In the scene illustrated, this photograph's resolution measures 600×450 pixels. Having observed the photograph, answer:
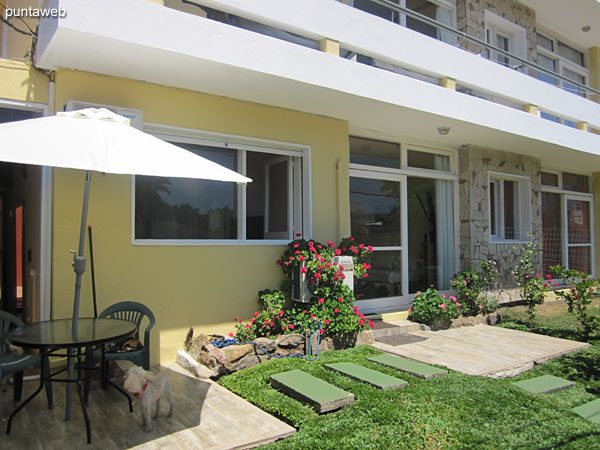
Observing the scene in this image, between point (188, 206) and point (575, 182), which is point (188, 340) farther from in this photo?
point (575, 182)

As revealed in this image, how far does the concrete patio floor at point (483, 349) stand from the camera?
501 centimetres

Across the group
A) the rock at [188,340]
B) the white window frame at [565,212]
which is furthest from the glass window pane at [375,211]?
the white window frame at [565,212]

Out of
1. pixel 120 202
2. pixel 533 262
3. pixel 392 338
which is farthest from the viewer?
pixel 533 262

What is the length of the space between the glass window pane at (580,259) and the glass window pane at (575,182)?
62.0 inches

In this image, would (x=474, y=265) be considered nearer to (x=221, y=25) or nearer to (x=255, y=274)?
(x=255, y=274)

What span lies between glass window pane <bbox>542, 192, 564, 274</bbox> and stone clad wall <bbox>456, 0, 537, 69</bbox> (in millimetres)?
3452

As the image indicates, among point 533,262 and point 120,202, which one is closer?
point 120,202

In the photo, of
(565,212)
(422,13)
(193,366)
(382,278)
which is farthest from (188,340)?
(565,212)

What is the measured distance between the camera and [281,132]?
20.1ft

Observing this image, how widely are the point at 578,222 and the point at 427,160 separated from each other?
6.25 metres

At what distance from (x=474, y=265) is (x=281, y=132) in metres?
4.61

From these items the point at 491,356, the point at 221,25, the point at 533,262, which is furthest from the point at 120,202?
the point at 533,262

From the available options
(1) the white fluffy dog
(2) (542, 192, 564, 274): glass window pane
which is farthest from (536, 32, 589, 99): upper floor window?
(1) the white fluffy dog

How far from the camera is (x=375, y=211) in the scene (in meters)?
7.54
